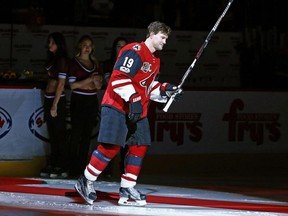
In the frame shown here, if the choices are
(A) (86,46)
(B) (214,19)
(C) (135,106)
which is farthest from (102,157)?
(B) (214,19)

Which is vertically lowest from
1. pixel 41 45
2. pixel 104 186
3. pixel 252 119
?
pixel 104 186

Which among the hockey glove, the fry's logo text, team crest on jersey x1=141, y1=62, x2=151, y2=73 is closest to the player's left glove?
team crest on jersey x1=141, y1=62, x2=151, y2=73

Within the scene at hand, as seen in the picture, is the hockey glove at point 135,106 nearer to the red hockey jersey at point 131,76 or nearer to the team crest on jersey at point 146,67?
the red hockey jersey at point 131,76

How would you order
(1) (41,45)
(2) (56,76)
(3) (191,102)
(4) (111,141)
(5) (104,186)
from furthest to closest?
(1) (41,45)
(3) (191,102)
(2) (56,76)
(5) (104,186)
(4) (111,141)

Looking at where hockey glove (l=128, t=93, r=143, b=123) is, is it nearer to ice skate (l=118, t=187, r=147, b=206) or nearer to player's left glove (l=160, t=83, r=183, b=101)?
player's left glove (l=160, t=83, r=183, b=101)

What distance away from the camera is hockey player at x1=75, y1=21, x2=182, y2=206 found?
963 centimetres

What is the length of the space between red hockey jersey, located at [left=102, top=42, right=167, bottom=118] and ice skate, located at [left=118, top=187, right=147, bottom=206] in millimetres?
774

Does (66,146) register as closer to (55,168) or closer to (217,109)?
(55,168)

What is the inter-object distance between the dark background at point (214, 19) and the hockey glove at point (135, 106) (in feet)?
21.3

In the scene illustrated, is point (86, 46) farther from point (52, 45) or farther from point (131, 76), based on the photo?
point (131, 76)

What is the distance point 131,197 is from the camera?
998 centimetres

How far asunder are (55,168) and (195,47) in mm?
4709

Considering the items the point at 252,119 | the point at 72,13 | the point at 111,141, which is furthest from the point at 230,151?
the point at 111,141

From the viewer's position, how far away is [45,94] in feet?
42.2
